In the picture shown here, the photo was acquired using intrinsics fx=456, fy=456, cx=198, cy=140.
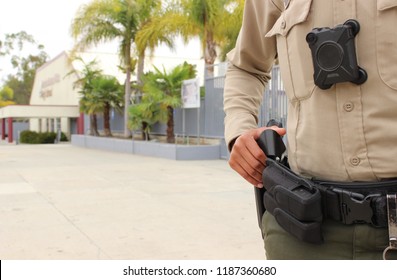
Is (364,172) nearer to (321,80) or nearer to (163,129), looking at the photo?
(321,80)

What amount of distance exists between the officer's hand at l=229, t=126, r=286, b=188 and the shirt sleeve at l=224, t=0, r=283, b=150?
3.9 inches

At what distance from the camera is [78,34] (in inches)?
700

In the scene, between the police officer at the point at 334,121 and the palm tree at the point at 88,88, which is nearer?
the police officer at the point at 334,121

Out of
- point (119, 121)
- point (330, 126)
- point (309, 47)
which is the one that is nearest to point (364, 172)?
point (330, 126)

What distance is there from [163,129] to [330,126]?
15151 mm

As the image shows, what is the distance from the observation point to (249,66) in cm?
159

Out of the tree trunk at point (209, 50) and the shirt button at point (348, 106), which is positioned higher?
the tree trunk at point (209, 50)

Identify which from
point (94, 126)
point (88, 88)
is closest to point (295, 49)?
point (88, 88)

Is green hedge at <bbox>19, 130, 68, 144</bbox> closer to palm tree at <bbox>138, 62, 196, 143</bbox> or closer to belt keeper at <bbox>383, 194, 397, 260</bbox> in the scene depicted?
palm tree at <bbox>138, 62, 196, 143</bbox>

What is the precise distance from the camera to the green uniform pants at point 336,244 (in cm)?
117

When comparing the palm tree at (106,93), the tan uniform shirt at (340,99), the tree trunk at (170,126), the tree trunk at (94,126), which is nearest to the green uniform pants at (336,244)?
the tan uniform shirt at (340,99)

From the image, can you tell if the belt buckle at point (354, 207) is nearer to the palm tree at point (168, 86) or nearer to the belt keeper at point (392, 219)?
the belt keeper at point (392, 219)

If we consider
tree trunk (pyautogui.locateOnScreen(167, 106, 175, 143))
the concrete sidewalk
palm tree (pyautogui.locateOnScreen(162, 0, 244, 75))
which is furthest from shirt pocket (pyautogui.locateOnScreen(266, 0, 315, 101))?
tree trunk (pyautogui.locateOnScreen(167, 106, 175, 143))

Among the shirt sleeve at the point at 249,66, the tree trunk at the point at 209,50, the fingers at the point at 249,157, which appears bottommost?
the fingers at the point at 249,157
